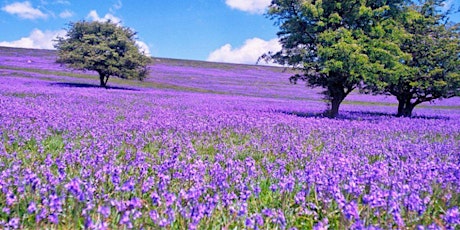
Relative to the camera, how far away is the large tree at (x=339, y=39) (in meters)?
12.4

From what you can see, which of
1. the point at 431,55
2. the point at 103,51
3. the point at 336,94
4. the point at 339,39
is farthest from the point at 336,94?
the point at 103,51

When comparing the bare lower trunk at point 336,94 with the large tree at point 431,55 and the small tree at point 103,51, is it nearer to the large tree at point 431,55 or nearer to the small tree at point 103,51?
the large tree at point 431,55

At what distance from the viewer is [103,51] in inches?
1066

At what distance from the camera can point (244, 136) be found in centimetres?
783

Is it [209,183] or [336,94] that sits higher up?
[336,94]

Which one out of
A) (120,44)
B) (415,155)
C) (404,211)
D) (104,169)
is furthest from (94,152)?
(120,44)

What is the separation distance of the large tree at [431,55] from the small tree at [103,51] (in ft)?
60.5

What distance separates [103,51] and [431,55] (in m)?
21.1

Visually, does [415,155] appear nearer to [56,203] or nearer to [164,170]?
[164,170]

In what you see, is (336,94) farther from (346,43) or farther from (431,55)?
(431,55)

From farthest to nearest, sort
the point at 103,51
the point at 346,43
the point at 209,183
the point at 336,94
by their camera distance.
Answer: the point at 103,51 → the point at 336,94 → the point at 346,43 → the point at 209,183

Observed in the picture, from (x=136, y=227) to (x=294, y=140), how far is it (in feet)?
16.5

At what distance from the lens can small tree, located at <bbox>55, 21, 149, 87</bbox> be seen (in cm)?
2646

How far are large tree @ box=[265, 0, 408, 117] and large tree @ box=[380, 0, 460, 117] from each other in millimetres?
2211
